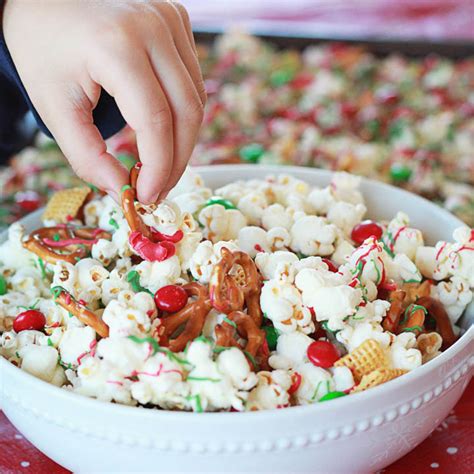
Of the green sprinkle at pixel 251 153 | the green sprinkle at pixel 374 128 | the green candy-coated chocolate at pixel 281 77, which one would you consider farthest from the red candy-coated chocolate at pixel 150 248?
the green candy-coated chocolate at pixel 281 77

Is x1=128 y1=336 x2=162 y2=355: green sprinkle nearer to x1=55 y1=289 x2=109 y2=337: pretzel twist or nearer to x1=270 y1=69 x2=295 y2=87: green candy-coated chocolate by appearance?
x1=55 y1=289 x2=109 y2=337: pretzel twist

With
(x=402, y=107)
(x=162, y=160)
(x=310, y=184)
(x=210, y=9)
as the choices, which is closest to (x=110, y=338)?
(x=162, y=160)

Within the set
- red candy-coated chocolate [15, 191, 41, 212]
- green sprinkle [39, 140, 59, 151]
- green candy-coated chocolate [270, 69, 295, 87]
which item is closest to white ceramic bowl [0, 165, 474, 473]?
red candy-coated chocolate [15, 191, 41, 212]

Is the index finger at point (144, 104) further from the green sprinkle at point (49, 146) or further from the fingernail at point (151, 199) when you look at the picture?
the green sprinkle at point (49, 146)

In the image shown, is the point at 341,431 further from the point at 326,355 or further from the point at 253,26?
the point at 253,26

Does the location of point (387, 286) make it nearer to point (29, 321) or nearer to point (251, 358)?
point (251, 358)

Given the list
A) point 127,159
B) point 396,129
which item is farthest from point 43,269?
point 396,129
